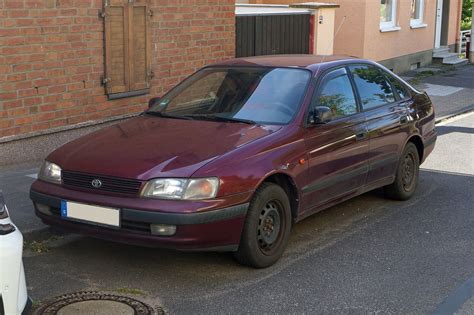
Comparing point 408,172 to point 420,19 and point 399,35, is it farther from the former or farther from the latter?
point 420,19

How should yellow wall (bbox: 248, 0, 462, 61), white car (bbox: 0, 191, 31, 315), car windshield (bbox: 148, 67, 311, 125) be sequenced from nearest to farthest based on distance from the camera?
white car (bbox: 0, 191, 31, 315), car windshield (bbox: 148, 67, 311, 125), yellow wall (bbox: 248, 0, 462, 61)

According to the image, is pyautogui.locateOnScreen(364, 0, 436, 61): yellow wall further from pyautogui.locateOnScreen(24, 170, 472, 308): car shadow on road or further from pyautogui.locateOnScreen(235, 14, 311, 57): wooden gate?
pyautogui.locateOnScreen(24, 170, 472, 308): car shadow on road

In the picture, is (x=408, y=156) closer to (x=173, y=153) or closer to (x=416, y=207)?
(x=416, y=207)

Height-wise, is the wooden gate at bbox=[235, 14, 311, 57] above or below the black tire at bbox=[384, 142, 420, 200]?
above

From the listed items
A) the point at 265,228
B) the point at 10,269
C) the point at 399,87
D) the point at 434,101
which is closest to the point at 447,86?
the point at 434,101

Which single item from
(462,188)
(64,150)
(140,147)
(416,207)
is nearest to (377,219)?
(416,207)

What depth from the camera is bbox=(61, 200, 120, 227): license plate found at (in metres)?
4.93

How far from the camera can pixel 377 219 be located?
6.84m

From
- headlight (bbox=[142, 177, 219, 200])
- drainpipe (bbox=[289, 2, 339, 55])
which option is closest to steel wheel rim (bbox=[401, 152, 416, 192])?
headlight (bbox=[142, 177, 219, 200])

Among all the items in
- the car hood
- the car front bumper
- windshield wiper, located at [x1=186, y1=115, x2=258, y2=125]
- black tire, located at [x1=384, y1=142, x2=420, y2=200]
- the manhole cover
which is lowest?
the manhole cover

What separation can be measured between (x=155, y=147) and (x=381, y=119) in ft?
8.26

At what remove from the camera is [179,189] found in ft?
16.0

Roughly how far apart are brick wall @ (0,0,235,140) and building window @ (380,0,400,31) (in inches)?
345

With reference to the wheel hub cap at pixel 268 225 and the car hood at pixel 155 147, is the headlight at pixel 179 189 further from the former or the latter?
the wheel hub cap at pixel 268 225
